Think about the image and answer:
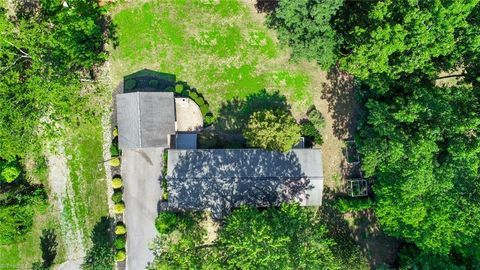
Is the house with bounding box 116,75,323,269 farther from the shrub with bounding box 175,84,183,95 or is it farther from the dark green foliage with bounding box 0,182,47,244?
the dark green foliage with bounding box 0,182,47,244

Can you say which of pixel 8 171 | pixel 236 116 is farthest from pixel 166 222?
pixel 8 171

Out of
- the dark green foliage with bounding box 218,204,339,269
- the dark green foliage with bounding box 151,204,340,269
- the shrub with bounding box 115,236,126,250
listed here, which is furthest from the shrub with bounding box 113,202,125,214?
the dark green foliage with bounding box 218,204,339,269

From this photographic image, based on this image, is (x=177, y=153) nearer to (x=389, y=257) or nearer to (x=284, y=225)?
(x=284, y=225)

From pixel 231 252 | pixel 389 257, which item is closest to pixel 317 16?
pixel 231 252

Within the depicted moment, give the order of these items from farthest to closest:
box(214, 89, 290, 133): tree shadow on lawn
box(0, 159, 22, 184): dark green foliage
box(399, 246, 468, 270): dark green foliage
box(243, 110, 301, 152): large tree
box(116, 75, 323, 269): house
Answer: box(214, 89, 290, 133): tree shadow on lawn, box(0, 159, 22, 184): dark green foliage, box(116, 75, 323, 269): house, box(243, 110, 301, 152): large tree, box(399, 246, 468, 270): dark green foliage

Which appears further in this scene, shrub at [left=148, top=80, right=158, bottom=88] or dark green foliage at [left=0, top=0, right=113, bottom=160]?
shrub at [left=148, top=80, right=158, bottom=88]

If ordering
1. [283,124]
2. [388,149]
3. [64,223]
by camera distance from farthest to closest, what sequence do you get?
[64,223]
[283,124]
[388,149]
